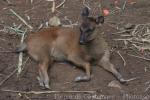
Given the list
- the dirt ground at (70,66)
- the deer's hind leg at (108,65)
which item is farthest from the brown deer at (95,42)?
the dirt ground at (70,66)

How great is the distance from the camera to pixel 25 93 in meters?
6.96

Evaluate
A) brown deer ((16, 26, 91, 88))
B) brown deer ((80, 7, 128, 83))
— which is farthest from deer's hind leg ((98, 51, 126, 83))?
brown deer ((16, 26, 91, 88))

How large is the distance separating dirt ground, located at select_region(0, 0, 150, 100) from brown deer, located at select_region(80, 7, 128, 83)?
4.7 inches

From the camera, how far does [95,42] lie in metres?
7.81

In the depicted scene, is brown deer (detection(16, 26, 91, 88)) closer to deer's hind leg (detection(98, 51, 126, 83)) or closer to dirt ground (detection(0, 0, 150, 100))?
dirt ground (detection(0, 0, 150, 100))

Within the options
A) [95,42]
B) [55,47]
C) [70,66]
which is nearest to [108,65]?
[95,42]

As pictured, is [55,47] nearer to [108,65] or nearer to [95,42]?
[95,42]

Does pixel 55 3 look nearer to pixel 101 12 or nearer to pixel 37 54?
pixel 101 12

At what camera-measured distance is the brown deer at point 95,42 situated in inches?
300

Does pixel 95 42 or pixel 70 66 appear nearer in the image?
pixel 70 66

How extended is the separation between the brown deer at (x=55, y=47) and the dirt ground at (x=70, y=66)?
123 mm

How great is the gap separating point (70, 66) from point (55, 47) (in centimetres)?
39

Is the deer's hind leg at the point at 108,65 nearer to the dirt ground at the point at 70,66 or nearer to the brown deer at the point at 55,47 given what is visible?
the dirt ground at the point at 70,66

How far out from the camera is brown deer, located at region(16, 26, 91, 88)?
7.62m
